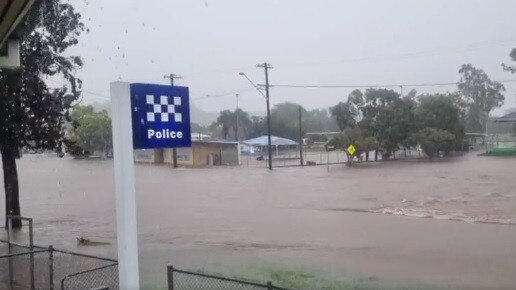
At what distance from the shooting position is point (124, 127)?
431 cm

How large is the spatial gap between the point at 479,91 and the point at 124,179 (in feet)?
188

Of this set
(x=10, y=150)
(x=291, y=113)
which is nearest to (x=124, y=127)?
(x=10, y=150)

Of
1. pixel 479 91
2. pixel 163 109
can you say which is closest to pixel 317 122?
pixel 479 91

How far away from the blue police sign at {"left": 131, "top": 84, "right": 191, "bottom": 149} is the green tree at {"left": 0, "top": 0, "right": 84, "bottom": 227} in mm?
9458

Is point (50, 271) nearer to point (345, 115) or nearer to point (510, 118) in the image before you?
point (345, 115)

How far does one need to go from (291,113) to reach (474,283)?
6064cm

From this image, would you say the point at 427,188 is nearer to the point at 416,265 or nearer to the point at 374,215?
the point at 374,215

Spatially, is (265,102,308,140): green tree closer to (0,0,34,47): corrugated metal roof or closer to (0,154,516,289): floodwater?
(0,154,516,289): floodwater

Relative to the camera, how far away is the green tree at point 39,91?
13.5 meters

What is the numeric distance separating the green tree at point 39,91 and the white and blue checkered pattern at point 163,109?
31.1 feet

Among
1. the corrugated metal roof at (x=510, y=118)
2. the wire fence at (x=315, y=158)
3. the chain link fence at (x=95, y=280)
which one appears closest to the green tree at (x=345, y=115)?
the wire fence at (x=315, y=158)

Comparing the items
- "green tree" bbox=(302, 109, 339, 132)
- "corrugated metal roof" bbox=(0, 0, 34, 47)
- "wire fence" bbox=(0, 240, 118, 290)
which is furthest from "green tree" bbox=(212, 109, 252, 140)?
"corrugated metal roof" bbox=(0, 0, 34, 47)

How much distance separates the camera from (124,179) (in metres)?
4.37

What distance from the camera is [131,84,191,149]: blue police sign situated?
14.6 ft
